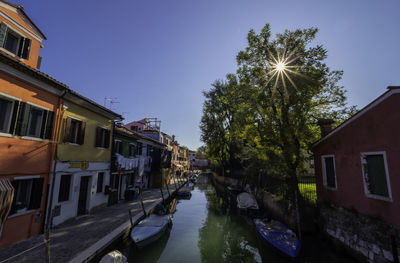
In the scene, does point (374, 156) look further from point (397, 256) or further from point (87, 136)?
point (87, 136)

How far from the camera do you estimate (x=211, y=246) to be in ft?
38.0

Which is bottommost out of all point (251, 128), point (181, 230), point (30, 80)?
point (181, 230)

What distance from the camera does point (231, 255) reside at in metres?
10.4

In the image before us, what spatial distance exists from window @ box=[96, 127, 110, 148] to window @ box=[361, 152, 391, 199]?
16.6 metres

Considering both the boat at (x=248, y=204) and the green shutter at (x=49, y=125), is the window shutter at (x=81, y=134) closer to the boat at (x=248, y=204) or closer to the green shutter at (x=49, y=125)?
the green shutter at (x=49, y=125)

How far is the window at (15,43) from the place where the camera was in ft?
28.4

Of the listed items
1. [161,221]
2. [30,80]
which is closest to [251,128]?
[161,221]

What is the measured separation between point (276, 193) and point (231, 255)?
30.7 feet

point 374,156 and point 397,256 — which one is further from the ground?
point 374,156

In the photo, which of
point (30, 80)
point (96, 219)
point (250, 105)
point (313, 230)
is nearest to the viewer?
point (30, 80)

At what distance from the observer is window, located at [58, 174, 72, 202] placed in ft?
35.8

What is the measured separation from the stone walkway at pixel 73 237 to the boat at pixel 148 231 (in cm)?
108

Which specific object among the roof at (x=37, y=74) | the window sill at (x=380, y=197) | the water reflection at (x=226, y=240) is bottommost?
the water reflection at (x=226, y=240)

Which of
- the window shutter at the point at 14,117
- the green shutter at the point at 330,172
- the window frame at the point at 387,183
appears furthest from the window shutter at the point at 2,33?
the green shutter at the point at 330,172
